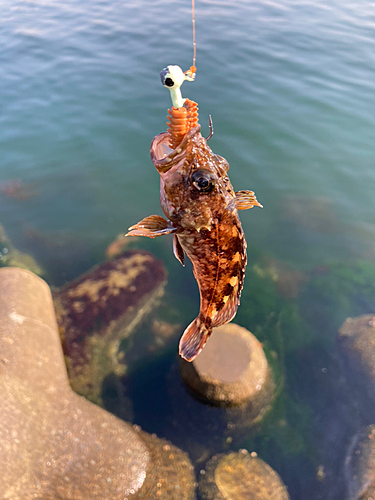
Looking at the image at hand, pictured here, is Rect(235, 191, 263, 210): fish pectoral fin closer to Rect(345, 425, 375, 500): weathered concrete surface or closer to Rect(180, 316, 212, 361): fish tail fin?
Rect(180, 316, 212, 361): fish tail fin

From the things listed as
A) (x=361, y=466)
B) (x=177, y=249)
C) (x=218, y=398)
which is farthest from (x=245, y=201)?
(x=361, y=466)

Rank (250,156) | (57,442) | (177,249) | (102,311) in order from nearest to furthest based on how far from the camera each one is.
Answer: (177,249) < (57,442) < (102,311) < (250,156)

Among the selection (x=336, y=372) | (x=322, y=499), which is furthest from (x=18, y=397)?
(x=336, y=372)

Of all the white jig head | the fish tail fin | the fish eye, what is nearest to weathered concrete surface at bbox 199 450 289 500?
the fish tail fin

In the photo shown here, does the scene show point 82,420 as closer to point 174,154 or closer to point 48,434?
point 48,434

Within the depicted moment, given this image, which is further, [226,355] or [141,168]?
[141,168]

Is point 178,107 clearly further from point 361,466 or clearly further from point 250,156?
point 250,156
